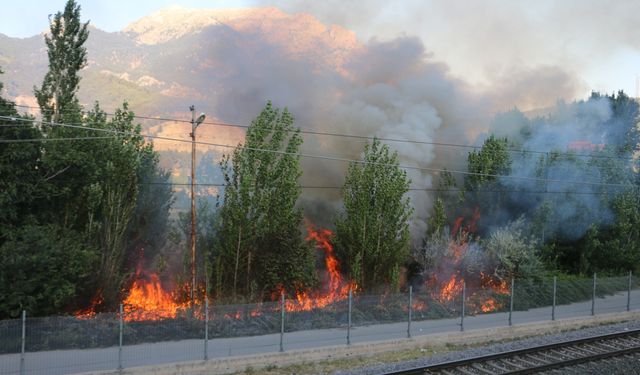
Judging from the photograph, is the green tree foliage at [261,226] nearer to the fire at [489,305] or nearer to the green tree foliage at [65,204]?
the green tree foliage at [65,204]

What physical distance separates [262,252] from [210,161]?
31.6 metres

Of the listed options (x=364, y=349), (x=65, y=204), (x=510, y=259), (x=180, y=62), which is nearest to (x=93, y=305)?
(x=65, y=204)

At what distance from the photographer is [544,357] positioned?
16.0 meters

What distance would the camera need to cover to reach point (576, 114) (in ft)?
153

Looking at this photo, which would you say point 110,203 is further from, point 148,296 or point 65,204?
point 148,296

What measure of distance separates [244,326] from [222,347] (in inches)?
74.0

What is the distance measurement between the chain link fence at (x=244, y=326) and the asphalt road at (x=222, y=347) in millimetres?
25

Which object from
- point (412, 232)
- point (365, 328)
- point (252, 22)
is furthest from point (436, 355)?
point (252, 22)

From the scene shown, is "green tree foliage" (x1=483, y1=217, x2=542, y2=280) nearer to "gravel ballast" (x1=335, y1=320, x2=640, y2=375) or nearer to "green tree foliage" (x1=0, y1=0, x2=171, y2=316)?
"gravel ballast" (x1=335, y1=320, x2=640, y2=375)

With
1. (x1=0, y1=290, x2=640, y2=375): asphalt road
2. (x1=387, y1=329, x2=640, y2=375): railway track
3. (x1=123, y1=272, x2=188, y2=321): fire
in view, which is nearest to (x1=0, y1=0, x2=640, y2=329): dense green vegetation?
(x1=123, y1=272, x2=188, y2=321): fire

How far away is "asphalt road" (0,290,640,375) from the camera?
1414 centimetres

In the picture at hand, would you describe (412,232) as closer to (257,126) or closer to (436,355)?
(257,126)

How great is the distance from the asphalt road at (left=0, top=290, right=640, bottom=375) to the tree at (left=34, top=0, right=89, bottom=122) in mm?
12383

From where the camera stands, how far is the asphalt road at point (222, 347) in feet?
46.4
